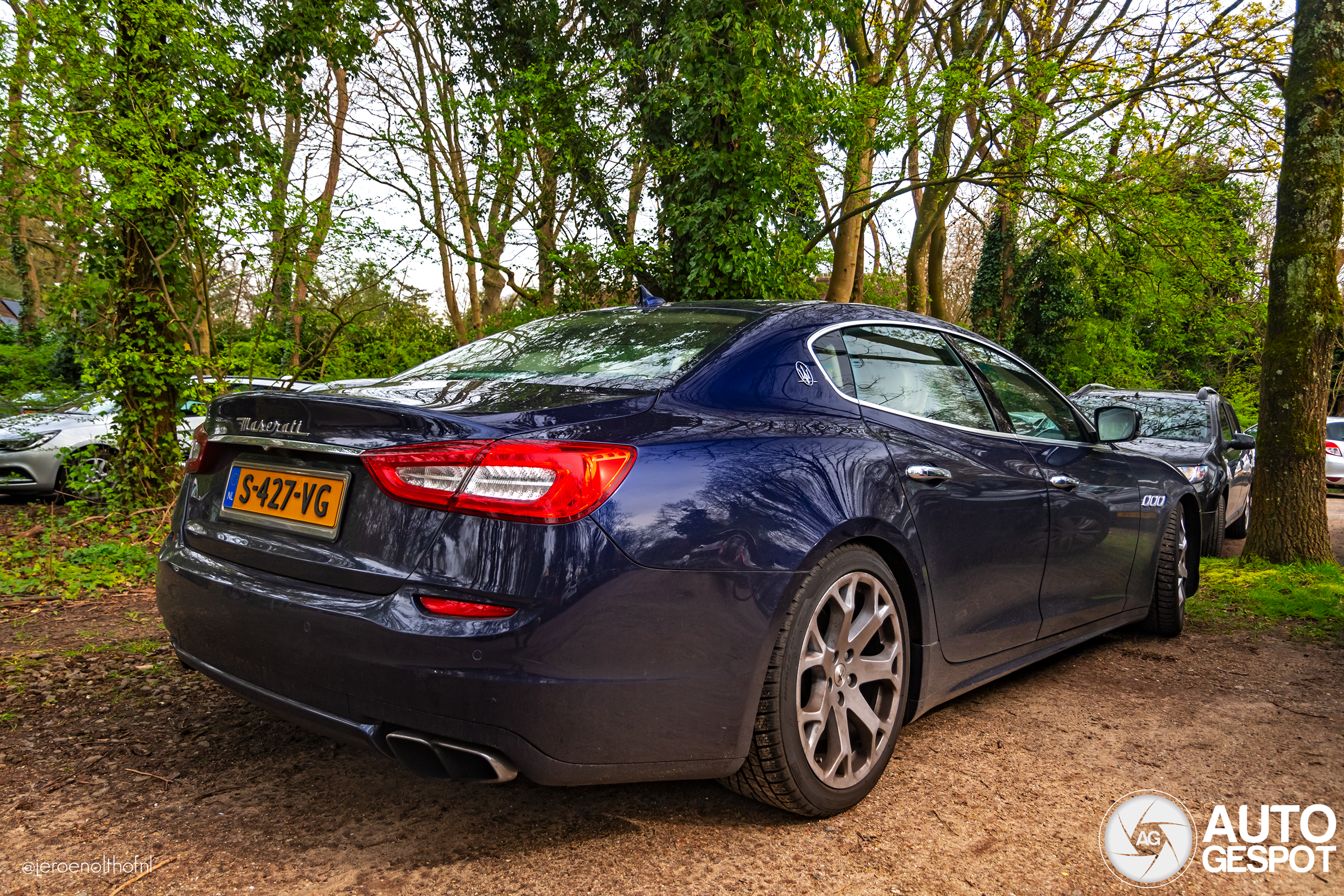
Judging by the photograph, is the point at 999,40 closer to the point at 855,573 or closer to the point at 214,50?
the point at 214,50

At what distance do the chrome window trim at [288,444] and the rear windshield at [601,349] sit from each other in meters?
0.59

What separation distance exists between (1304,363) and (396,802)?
6183 millimetres

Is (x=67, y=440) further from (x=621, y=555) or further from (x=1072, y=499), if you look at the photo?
(x=1072, y=499)

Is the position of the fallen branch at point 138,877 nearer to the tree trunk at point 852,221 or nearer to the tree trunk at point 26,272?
the tree trunk at point 26,272

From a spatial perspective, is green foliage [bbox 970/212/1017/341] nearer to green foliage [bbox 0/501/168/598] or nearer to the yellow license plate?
green foliage [bbox 0/501/168/598]

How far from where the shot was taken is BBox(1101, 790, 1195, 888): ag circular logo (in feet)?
7.47

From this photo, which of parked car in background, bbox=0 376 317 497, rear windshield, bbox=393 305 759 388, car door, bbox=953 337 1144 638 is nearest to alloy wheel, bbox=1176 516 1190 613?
car door, bbox=953 337 1144 638

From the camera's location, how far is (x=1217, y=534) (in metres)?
7.79

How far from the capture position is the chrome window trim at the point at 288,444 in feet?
7.06

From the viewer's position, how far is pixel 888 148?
958 centimetres

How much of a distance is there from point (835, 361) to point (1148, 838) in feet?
5.29

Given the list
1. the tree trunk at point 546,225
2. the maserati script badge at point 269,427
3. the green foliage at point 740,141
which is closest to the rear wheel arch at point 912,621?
the maserati script badge at point 269,427

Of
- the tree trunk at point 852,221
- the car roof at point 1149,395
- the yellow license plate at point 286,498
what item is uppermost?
the tree trunk at point 852,221

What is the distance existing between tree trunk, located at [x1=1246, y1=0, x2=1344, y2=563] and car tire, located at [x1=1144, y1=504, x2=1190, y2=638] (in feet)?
6.78
